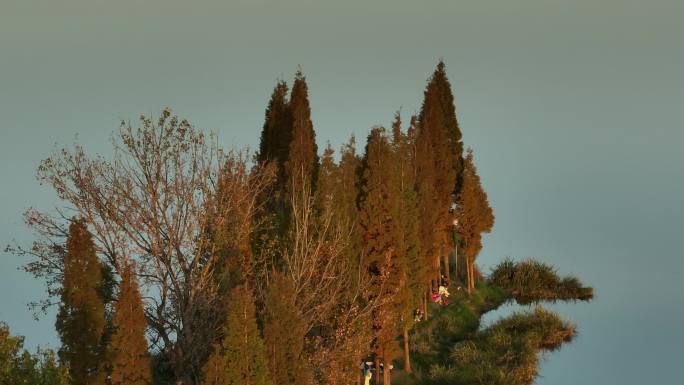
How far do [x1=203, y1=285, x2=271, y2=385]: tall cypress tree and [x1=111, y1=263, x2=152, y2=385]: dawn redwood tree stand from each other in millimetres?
1547

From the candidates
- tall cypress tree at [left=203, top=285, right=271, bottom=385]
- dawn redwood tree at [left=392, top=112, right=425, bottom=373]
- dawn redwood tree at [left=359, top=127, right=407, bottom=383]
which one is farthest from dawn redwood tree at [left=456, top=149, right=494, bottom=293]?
tall cypress tree at [left=203, top=285, right=271, bottom=385]

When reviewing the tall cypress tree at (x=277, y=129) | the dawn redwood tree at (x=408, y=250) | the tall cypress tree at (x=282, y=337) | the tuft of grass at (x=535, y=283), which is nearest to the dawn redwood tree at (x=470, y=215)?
the tuft of grass at (x=535, y=283)

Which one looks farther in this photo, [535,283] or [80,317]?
[535,283]

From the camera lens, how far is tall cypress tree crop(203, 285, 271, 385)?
647 inches

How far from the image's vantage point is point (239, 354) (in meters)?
16.5

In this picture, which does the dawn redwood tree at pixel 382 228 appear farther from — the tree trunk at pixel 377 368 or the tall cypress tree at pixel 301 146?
the tall cypress tree at pixel 301 146

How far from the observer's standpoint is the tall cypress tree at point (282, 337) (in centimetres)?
1770

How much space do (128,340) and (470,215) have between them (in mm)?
28275

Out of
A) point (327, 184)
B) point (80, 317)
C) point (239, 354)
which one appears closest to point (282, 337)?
point (239, 354)

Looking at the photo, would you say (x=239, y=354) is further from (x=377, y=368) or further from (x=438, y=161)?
(x=438, y=161)

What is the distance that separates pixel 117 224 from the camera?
2352cm

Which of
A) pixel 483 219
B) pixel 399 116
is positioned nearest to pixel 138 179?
pixel 399 116

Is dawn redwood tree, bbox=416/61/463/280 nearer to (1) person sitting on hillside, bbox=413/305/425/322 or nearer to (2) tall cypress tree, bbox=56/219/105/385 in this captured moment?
(1) person sitting on hillside, bbox=413/305/425/322

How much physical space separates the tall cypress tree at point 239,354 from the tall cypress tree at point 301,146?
10718 millimetres
